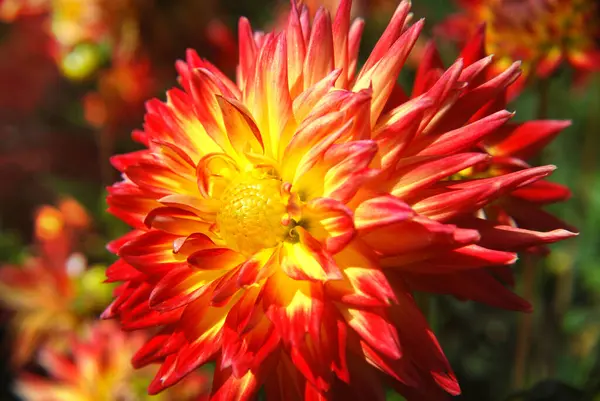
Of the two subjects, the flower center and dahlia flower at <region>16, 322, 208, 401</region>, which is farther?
dahlia flower at <region>16, 322, 208, 401</region>

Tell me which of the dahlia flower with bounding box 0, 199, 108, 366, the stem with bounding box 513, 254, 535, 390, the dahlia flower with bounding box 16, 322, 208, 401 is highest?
the dahlia flower with bounding box 0, 199, 108, 366

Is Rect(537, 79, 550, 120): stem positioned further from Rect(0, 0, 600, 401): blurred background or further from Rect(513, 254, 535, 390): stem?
Rect(513, 254, 535, 390): stem

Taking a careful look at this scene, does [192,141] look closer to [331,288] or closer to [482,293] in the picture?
[331,288]

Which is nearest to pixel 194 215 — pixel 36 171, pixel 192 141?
pixel 192 141

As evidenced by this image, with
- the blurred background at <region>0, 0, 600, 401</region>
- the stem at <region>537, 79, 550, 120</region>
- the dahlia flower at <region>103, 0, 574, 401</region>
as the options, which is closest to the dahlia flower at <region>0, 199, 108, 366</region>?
the blurred background at <region>0, 0, 600, 401</region>

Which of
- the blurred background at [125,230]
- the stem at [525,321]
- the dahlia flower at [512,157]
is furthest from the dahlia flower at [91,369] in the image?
the dahlia flower at [512,157]

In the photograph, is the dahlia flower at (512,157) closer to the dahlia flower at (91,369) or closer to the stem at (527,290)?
the stem at (527,290)

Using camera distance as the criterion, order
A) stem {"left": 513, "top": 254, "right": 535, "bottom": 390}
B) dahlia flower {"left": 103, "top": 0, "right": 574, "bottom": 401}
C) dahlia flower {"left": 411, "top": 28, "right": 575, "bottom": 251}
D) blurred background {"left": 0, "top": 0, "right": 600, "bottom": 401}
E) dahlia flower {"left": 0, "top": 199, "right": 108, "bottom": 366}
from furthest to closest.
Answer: dahlia flower {"left": 0, "top": 199, "right": 108, "bottom": 366}
blurred background {"left": 0, "top": 0, "right": 600, "bottom": 401}
stem {"left": 513, "top": 254, "right": 535, "bottom": 390}
dahlia flower {"left": 411, "top": 28, "right": 575, "bottom": 251}
dahlia flower {"left": 103, "top": 0, "right": 574, "bottom": 401}
